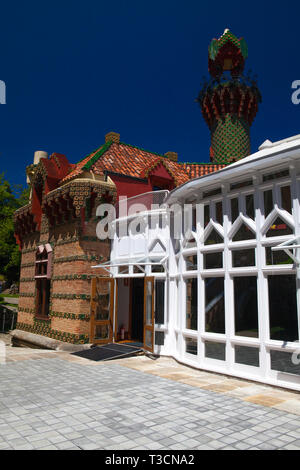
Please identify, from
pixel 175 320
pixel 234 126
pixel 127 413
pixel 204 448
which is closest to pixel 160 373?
pixel 175 320

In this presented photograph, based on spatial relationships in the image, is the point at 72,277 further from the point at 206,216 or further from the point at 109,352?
the point at 206,216

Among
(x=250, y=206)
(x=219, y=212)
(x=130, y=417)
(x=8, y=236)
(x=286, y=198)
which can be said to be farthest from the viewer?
(x=8, y=236)

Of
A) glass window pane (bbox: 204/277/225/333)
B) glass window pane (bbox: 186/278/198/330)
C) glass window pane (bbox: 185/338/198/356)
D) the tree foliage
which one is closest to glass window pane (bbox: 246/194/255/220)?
glass window pane (bbox: 204/277/225/333)

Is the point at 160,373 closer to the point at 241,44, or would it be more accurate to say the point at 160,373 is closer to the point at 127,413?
the point at 127,413

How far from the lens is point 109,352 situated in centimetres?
1036

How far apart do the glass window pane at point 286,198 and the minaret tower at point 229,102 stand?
50.7ft

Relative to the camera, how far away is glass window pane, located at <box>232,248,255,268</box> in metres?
7.69

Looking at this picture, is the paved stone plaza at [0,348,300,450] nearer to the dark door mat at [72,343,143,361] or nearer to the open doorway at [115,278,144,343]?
the dark door mat at [72,343,143,361]

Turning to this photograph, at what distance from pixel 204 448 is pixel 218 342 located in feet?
13.6

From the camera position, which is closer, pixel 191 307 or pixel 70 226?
pixel 191 307

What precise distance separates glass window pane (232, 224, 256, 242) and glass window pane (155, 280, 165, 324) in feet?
11.5

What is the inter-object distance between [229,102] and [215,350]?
63.7 ft

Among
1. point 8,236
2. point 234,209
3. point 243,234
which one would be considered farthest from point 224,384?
point 8,236

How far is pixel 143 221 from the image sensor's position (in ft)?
37.5
